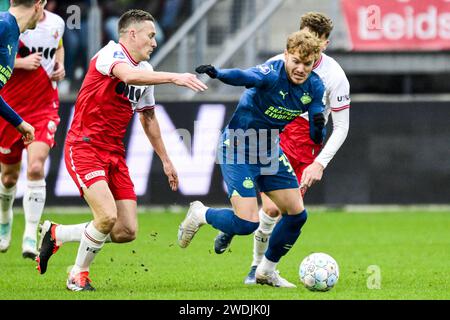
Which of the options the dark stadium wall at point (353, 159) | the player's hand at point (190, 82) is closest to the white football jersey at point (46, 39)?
the player's hand at point (190, 82)

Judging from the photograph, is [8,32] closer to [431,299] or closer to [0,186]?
[0,186]

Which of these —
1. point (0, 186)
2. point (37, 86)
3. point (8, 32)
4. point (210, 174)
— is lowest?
point (210, 174)

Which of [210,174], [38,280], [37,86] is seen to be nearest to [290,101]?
[38,280]

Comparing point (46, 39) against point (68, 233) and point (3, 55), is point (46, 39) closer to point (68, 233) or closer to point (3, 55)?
point (3, 55)

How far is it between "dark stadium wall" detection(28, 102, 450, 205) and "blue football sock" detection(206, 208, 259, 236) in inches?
290

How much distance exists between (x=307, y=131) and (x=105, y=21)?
26.9 ft

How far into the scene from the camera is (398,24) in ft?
58.4

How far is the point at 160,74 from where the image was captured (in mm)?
8297

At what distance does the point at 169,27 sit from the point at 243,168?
9.63 m

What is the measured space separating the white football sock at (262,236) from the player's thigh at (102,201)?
1567 mm

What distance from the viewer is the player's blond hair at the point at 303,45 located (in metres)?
8.61

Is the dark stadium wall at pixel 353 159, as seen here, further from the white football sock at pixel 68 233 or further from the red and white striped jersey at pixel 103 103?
the red and white striped jersey at pixel 103 103

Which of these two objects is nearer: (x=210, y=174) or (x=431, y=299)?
(x=431, y=299)

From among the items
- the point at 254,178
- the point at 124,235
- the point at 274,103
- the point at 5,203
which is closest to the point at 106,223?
the point at 124,235
